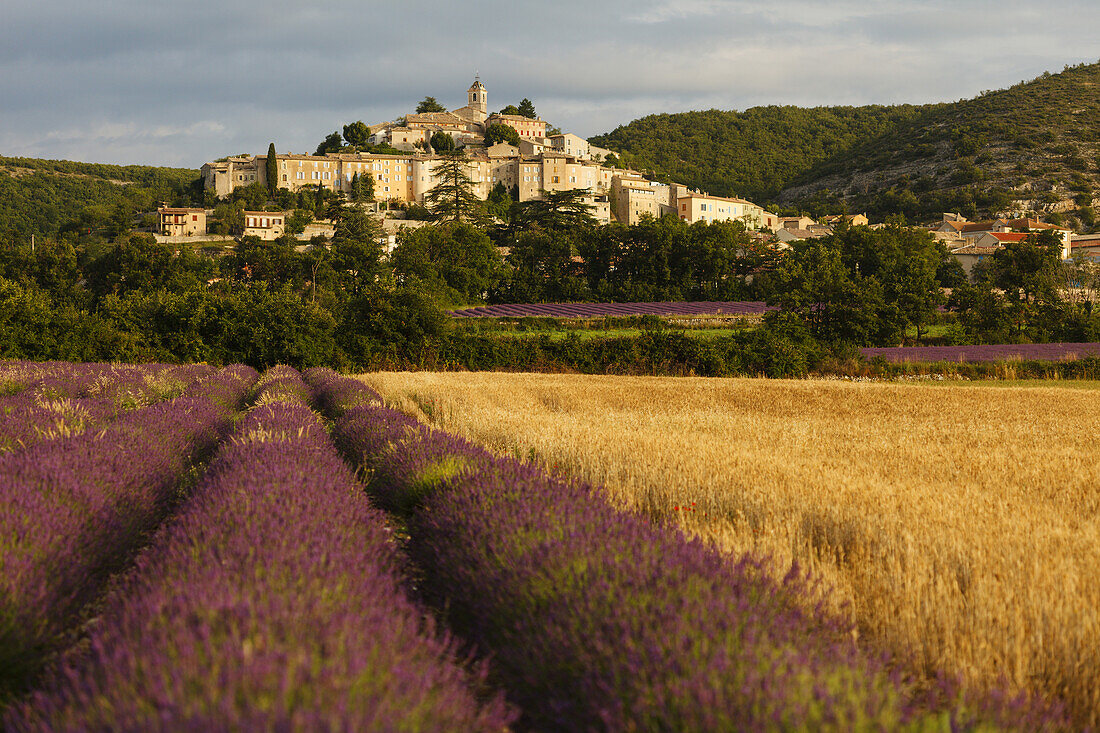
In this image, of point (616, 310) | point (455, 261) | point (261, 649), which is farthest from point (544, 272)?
point (261, 649)

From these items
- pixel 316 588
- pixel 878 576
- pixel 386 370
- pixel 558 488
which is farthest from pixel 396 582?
pixel 386 370

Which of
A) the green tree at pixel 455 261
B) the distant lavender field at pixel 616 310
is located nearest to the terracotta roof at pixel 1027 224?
the distant lavender field at pixel 616 310

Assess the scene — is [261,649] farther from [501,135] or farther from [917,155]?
[917,155]

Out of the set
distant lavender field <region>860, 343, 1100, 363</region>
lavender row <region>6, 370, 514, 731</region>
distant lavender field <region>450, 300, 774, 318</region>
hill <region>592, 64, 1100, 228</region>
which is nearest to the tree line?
distant lavender field <region>860, 343, 1100, 363</region>

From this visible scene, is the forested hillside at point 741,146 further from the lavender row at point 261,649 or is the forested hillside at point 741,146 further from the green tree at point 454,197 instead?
the lavender row at point 261,649

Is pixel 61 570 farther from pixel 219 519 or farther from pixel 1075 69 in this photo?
pixel 1075 69

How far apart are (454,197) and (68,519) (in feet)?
370

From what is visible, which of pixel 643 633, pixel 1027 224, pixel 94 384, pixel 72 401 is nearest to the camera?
pixel 643 633

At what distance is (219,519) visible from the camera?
161 inches

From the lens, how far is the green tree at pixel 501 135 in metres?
148

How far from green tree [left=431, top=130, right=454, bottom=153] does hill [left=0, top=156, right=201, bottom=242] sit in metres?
44.5

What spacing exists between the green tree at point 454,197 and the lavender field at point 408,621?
99692 mm

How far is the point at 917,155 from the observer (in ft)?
477

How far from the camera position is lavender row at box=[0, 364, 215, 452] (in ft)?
24.8
